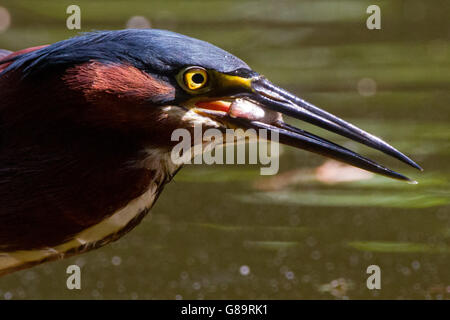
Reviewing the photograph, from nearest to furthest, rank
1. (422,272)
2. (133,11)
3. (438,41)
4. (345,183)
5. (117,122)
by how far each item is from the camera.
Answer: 1. (117,122)
2. (422,272)
3. (345,183)
4. (438,41)
5. (133,11)

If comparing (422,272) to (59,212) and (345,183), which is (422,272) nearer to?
(345,183)

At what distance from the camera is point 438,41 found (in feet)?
30.6

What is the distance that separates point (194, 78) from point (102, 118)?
443 mm

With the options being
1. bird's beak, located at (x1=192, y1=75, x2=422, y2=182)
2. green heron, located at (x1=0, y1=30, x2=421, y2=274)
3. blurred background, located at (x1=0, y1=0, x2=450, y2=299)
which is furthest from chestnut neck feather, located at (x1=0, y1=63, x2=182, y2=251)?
blurred background, located at (x1=0, y1=0, x2=450, y2=299)

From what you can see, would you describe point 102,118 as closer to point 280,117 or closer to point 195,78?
point 195,78

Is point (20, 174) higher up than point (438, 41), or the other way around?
point (438, 41)

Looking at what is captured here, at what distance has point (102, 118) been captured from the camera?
414cm

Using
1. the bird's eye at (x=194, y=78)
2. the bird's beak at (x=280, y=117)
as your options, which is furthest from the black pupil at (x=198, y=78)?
the bird's beak at (x=280, y=117)

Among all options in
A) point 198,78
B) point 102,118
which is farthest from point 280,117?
point 102,118

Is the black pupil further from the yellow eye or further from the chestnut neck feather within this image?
the chestnut neck feather

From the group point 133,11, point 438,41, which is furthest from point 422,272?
point 133,11

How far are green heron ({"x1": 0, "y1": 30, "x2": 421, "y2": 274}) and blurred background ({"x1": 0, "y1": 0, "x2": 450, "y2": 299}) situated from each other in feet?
5.92

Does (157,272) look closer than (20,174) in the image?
No

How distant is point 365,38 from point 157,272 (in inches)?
164
